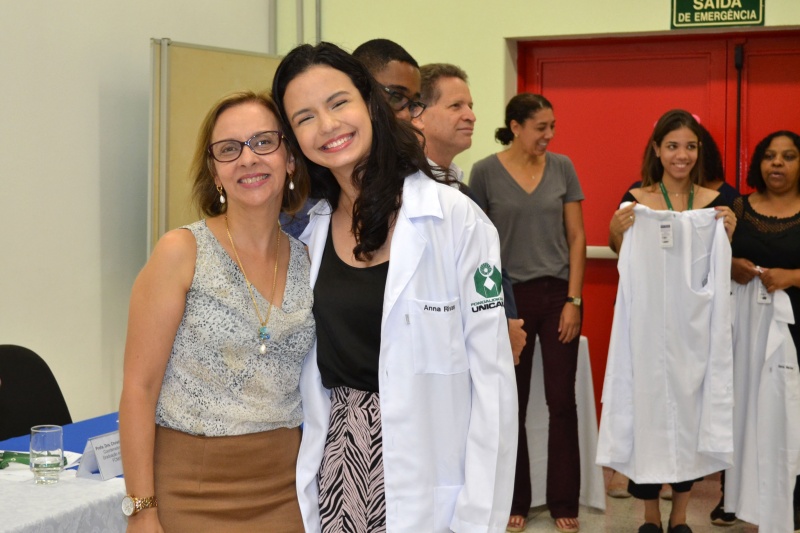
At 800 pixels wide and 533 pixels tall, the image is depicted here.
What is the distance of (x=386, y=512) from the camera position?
197 centimetres

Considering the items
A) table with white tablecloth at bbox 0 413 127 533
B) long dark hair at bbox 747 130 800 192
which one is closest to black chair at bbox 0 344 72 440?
table with white tablecloth at bbox 0 413 127 533

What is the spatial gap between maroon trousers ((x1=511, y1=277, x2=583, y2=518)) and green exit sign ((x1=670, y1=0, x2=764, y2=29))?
1.81 m

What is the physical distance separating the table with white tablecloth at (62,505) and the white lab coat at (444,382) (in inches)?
30.9

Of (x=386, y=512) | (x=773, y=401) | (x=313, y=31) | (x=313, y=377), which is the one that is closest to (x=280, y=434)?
(x=313, y=377)

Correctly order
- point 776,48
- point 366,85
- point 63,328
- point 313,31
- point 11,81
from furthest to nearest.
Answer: point 313,31 → point 776,48 → point 63,328 → point 11,81 → point 366,85

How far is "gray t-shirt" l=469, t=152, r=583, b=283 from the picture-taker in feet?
15.5

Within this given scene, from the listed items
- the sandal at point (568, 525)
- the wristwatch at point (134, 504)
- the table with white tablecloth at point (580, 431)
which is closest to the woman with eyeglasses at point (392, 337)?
the wristwatch at point (134, 504)

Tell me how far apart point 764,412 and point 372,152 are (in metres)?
2.86

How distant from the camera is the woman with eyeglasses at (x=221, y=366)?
1.95m

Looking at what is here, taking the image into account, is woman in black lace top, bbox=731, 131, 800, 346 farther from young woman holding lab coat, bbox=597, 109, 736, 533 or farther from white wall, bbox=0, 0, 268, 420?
white wall, bbox=0, 0, 268, 420

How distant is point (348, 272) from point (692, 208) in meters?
2.68

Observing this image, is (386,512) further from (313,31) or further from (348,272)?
(313,31)

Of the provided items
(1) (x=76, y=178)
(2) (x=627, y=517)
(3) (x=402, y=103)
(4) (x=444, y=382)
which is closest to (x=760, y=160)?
(2) (x=627, y=517)

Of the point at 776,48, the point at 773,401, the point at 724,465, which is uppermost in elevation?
the point at 776,48
